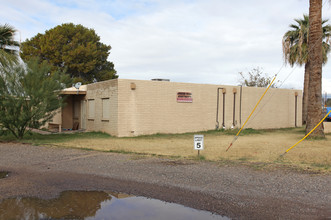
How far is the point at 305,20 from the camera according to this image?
25.8 metres

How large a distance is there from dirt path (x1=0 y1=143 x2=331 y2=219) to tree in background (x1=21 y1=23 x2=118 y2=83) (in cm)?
2779

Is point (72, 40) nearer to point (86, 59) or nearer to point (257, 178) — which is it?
point (86, 59)

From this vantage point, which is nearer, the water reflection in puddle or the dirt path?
the water reflection in puddle

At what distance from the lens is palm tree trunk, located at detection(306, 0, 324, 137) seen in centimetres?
1686

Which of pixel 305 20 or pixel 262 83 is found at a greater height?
pixel 305 20

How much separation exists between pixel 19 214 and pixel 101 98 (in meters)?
16.1

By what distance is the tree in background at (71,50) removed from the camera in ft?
120

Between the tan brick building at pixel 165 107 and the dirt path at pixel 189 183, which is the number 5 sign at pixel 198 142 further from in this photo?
the tan brick building at pixel 165 107

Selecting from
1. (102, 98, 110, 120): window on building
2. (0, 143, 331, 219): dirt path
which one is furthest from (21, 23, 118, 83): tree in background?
(0, 143, 331, 219): dirt path

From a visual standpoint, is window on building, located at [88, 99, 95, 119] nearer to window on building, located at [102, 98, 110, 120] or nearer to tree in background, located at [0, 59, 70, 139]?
window on building, located at [102, 98, 110, 120]

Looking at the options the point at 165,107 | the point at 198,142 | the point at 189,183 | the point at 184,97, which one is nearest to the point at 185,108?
the point at 184,97

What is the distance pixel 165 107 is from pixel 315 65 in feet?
29.1

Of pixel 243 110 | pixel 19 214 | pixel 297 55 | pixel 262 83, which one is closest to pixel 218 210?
pixel 19 214

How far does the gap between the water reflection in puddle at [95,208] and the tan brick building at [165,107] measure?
1311 cm
